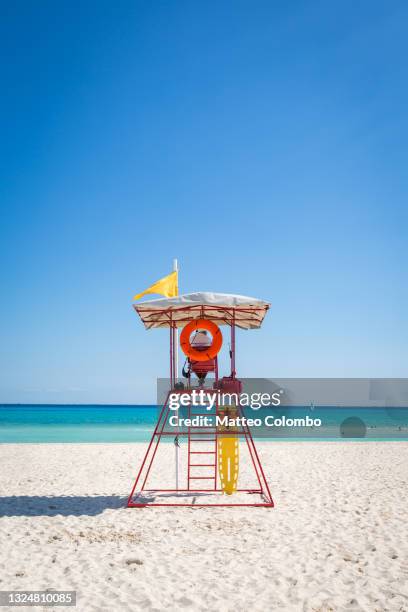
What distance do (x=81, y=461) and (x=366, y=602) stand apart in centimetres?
1051

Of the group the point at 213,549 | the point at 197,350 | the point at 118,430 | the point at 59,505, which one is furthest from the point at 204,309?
the point at 118,430

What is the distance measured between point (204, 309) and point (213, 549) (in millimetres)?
3356

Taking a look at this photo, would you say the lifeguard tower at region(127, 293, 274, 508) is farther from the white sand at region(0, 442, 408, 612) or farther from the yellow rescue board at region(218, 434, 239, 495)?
the white sand at region(0, 442, 408, 612)

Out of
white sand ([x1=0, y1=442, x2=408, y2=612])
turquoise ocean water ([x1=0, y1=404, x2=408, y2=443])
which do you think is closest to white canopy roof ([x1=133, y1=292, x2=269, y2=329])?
white sand ([x1=0, y1=442, x2=408, y2=612])

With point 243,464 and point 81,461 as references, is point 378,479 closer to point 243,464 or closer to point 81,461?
point 243,464

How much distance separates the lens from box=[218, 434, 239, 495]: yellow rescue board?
7.28m

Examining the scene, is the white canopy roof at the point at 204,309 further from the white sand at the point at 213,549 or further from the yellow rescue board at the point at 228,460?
the white sand at the point at 213,549

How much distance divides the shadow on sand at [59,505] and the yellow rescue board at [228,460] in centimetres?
156

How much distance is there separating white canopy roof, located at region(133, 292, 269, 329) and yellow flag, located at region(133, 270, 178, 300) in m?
0.36

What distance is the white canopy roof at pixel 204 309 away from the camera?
6.73 m

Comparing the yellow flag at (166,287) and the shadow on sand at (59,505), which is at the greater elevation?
the yellow flag at (166,287)

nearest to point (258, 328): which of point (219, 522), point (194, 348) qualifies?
point (194, 348)

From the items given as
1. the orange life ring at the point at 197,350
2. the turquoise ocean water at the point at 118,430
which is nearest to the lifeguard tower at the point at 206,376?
the orange life ring at the point at 197,350

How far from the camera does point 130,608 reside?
3723mm
